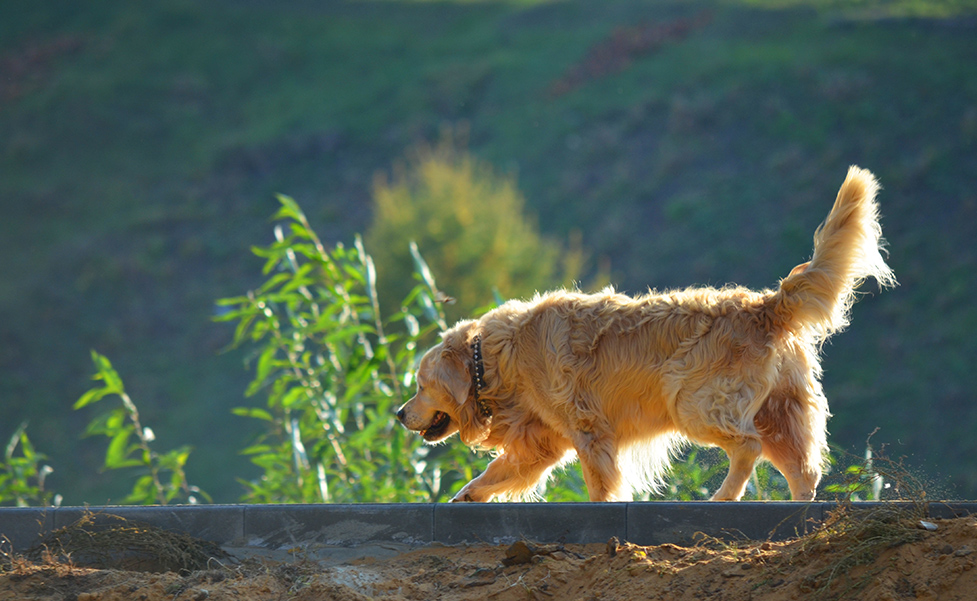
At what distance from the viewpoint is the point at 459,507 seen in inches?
148

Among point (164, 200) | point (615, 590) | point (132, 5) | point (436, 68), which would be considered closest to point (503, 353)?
point (615, 590)

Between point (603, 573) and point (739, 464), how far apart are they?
5.96 feet

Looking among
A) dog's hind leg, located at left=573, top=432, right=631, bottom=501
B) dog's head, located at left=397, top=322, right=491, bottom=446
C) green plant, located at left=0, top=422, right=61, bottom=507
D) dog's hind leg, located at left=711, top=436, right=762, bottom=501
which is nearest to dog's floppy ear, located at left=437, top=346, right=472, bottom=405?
dog's head, located at left=397, top=322, right=491, bottom=446

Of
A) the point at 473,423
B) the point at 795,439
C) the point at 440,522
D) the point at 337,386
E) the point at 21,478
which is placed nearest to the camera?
the point at 440,522

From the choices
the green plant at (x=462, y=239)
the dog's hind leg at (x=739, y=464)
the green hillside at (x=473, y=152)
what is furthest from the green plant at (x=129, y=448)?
the green hillside at (x=473, y=152)

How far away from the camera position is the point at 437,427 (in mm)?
5801

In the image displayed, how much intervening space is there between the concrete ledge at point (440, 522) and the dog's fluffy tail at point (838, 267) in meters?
1.47

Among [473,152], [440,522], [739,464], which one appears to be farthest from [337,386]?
[473,152]

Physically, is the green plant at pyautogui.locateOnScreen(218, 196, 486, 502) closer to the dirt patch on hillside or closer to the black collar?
the black collar

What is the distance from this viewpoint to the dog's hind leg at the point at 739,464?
177 inches

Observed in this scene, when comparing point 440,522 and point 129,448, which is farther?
point 129,448

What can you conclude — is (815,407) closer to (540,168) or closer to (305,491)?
(305,491)

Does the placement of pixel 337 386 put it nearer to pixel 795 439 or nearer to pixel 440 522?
pixel 440 522

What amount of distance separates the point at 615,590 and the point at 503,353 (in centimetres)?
258
